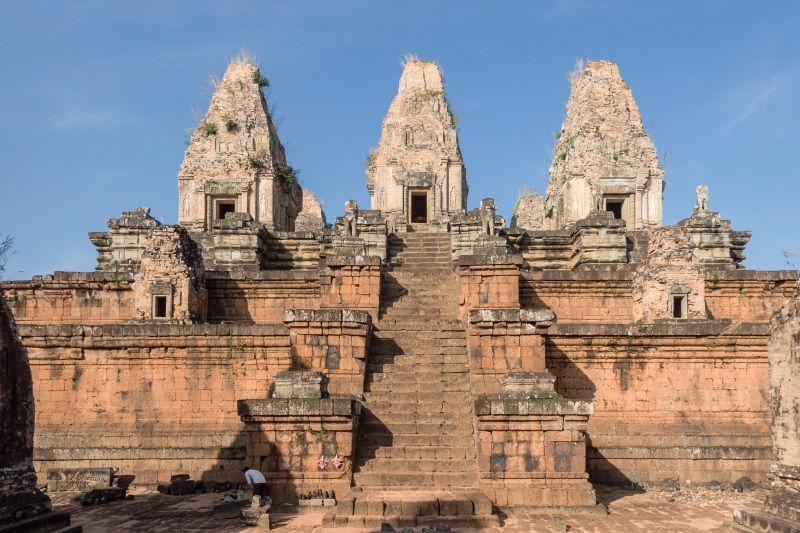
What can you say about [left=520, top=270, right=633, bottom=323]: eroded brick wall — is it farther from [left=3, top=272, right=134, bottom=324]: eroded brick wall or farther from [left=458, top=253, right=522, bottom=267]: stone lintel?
[left=3, top=272, right=134, bottom=324]: eroded brick wall

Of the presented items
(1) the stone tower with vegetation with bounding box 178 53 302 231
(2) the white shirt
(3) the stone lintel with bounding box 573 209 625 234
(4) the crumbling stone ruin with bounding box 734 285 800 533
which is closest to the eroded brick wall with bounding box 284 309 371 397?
(2) the white shirt

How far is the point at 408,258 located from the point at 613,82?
45.3ft

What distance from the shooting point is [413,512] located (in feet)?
24.9

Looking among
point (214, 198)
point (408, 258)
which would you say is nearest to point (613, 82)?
point (408, 258)

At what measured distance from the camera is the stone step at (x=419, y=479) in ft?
28.5

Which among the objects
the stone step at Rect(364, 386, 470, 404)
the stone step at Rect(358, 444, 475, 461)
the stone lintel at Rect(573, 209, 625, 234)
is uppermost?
the stone lintel at Rect(573, 209, 625, 234)

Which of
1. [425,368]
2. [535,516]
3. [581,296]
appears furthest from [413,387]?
[581,296]

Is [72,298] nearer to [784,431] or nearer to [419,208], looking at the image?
[784,431]

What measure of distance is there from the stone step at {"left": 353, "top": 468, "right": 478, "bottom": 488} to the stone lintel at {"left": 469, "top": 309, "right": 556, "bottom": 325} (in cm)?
243

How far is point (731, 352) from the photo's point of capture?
11.1 m

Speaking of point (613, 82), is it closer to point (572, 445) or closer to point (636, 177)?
point (636, 177)

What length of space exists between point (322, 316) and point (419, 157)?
64.9ft

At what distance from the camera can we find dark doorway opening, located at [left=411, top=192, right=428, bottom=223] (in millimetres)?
30109

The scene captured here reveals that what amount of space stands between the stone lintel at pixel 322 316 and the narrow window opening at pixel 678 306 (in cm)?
624
